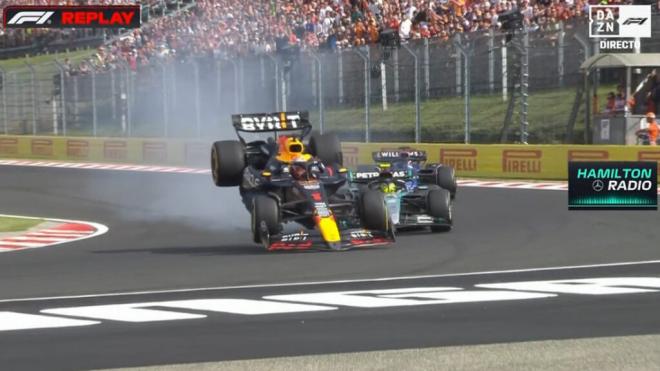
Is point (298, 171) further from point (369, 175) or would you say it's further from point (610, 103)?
point (610, 103)

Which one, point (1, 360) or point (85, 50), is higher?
point (85, 50)

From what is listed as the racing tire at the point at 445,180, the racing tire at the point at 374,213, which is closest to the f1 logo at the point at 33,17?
the racing tire at the point at 445,180

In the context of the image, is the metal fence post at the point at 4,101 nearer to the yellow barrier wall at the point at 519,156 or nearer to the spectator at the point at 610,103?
the yellow barrier wall at the point at 519,156

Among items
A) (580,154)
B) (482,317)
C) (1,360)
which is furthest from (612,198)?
(1,360)

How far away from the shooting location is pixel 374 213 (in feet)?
47.0

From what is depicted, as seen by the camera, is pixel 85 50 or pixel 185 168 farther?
pixel 85 50

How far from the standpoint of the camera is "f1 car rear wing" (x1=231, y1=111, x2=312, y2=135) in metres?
16.5

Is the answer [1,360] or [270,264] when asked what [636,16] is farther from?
[1,360]

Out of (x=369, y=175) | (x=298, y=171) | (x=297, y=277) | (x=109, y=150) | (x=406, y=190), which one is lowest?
(x=297, y=277)

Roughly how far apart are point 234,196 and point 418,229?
6974mm

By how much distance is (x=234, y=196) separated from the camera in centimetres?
2284

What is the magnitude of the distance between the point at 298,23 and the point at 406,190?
1898cm
